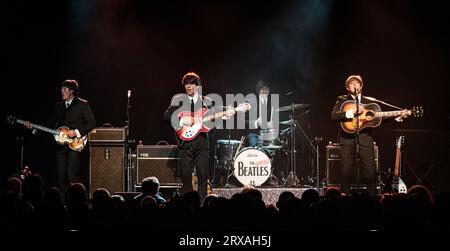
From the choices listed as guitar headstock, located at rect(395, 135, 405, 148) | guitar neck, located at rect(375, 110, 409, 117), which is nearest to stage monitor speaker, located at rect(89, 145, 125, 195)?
guitar neck, located at rect(375, 110, 409, 117)

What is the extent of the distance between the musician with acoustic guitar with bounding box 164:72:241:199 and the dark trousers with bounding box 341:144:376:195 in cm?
241

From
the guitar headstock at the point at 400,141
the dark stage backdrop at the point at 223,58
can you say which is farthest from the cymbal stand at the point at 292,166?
the guitar headstock at the point at 400,141

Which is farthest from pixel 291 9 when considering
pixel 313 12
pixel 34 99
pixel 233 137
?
pixel 34 99

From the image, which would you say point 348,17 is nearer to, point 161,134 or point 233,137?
point 233,137

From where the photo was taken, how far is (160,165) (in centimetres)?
1169

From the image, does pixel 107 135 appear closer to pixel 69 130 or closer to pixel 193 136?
pixel 69 130

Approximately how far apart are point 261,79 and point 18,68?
5.38 metres

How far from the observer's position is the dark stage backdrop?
12.8 metres

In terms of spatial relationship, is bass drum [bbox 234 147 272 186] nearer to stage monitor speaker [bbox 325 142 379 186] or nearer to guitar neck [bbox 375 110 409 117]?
stage monitor speaker [bbox 325 142 379 186]

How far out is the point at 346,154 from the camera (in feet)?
34.7

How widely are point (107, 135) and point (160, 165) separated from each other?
3.86ft

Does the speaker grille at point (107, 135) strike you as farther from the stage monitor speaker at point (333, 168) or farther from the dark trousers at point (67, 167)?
the stage monitor speaker at point (333, 168)

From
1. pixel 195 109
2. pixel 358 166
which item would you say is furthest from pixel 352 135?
pixel 195 109

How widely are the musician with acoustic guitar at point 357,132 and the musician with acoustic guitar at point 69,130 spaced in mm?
4426
